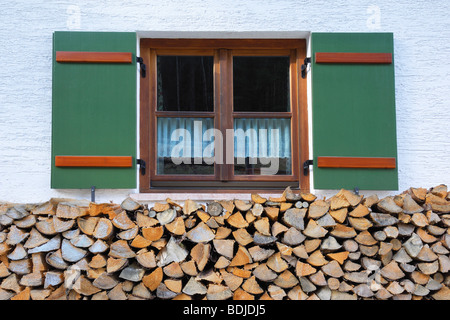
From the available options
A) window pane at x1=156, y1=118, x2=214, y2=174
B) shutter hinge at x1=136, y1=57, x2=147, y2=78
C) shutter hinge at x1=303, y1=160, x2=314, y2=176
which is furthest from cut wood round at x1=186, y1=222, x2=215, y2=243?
shutter hinge at x1=136, y1=57, x2=147, y2=78

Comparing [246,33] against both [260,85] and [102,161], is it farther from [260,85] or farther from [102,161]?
[102,161]

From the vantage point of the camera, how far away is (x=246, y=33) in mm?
3619

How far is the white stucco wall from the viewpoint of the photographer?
11.6ft

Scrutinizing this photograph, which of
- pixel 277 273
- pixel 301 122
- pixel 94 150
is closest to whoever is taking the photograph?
pixel 277 273

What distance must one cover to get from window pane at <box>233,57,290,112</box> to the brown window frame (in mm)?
55

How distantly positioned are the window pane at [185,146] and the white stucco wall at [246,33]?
2.49 feet

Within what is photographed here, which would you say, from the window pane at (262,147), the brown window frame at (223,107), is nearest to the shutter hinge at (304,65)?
the brown window frame at (223,107)

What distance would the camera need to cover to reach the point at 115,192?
3.46 m

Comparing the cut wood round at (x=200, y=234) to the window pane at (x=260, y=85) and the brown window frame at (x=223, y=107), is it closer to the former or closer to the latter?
the brown window frame at (x=223, y=107)

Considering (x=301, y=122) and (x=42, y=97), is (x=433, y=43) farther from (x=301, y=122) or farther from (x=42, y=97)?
(x=42, y=97)

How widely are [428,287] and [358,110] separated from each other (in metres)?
1.39

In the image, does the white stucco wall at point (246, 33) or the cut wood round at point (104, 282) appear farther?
the white stucco wall at point (246, 33)

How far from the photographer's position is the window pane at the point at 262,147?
12.1ft
